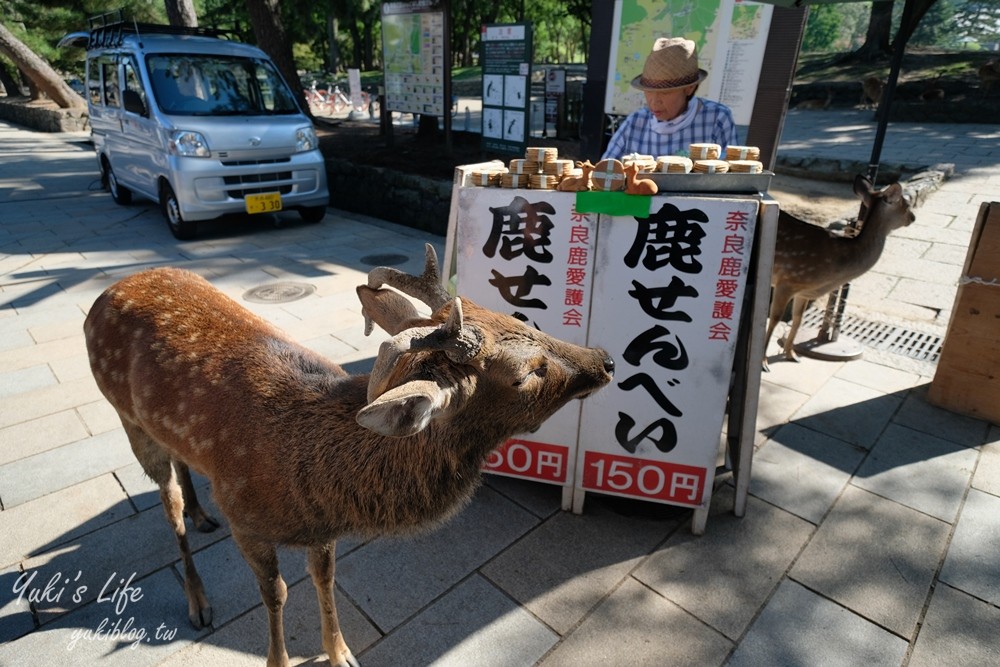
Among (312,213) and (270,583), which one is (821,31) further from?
(270,583)

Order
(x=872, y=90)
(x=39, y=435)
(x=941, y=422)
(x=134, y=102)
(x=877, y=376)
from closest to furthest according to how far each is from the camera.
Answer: (x=39, y=435), (x=941, y=422), (x=877, y=376), (x=134, y=102), (x=872, y=90)

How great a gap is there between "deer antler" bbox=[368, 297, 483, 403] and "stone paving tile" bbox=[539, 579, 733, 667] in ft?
4.91

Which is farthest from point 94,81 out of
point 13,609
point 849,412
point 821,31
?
point 821,31

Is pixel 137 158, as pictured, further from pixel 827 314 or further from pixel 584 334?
pixel 827 314

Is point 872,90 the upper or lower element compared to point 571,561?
upper

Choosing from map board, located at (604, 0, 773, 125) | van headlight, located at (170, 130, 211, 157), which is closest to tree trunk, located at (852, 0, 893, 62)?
map board, located at (604, 0, 773, 125)

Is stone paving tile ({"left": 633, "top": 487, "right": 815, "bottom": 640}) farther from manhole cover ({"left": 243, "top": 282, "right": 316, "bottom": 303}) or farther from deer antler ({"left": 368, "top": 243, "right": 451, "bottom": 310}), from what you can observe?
manhole cover ({"left": 243, "top": 282, "right": 316, "bottom": 303})

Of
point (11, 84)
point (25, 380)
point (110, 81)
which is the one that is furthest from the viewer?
point (11, 84)

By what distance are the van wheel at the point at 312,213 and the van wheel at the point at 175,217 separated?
166 centimetres

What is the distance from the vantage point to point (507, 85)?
27.2ft

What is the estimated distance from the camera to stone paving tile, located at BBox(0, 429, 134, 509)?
328cm

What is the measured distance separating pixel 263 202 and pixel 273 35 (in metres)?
6.39

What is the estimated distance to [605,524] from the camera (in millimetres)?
3115

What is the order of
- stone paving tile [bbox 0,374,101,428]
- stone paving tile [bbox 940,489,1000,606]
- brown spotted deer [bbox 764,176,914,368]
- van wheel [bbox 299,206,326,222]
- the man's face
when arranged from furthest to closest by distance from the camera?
van wheel [bbox 299,206,326,222]
brown spotted deer [bbox 764,176,914,368]
stone paving tile [bbox 0,374,101,428]
the man's face
stone paving tile [bbox 940,489,1000,606]
